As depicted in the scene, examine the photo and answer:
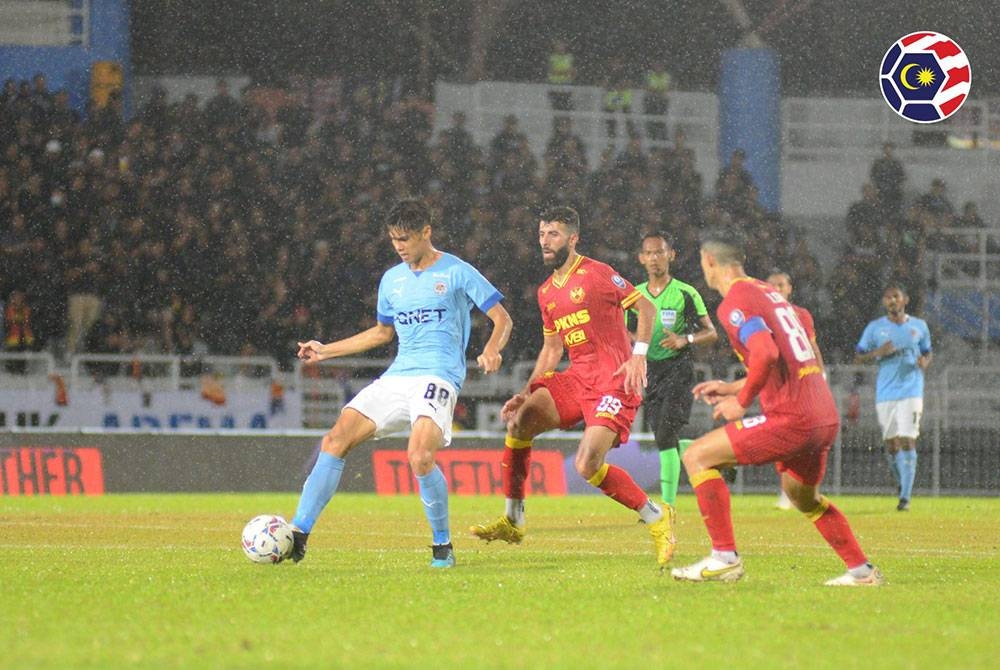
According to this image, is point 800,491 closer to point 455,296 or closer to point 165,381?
point 455,296

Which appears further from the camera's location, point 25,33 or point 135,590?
point 25,33

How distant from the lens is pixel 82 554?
9.62 m

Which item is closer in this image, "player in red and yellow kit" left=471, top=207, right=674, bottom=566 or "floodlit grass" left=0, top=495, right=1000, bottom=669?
"floodlit grass" left=0, top=495, right=1000, bottom=669

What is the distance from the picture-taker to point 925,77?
27.3 m

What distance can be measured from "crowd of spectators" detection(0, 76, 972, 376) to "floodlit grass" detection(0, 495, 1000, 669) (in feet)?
33.5

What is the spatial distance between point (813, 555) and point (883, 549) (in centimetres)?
98

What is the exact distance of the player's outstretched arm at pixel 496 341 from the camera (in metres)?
8.42

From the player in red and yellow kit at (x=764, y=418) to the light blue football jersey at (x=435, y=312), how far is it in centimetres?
174

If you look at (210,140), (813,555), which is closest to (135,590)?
(813,555)

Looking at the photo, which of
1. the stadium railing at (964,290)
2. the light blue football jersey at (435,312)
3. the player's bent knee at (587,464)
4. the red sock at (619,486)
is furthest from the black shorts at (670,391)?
the stadium railing at (964,290)

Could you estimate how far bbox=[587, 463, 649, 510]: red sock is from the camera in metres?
9.21

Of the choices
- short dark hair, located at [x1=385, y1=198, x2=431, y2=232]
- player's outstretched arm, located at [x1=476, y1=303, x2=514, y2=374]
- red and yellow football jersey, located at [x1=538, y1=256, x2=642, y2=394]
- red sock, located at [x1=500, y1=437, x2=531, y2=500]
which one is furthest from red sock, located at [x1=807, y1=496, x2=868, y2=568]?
short dark hair, located at [x1=385, y1=198, x2=431, y2=232]

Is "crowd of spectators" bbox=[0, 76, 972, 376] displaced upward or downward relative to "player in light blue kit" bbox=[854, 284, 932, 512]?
upward

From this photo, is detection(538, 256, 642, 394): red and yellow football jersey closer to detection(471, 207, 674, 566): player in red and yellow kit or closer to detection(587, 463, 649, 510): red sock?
detection(471, 207, 674, 566): player in red and yellow kit
